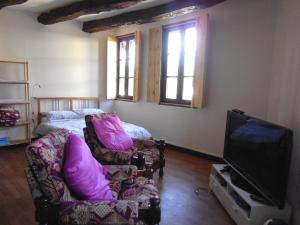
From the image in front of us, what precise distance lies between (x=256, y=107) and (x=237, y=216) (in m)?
1.80

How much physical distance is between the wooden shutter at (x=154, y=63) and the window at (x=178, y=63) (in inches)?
3.5

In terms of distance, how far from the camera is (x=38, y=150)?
4.77 feet

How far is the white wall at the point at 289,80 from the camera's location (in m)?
2.11

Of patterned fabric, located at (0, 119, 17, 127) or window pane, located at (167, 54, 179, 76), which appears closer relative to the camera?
patterned fabric, located at (0, 119, 17, 127)

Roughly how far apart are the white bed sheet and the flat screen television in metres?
1.44

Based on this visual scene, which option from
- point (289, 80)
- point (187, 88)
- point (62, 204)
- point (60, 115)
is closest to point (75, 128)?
point (60, 115)

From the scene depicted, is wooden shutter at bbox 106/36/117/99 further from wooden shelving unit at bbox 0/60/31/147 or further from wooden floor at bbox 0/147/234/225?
wooden floor at bbox 0/147/234/225

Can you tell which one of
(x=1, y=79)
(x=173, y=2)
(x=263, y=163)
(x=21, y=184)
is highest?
(x=173, y=2)

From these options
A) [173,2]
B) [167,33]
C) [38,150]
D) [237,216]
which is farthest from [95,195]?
[167,33]

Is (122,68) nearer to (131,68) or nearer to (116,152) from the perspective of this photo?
(131,68)

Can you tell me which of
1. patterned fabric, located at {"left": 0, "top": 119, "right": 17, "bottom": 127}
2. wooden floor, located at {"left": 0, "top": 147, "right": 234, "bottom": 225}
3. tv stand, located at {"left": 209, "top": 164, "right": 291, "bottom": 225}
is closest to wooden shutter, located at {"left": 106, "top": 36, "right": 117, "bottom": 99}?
patterned fabric, located at {"left": 0, "top": 119, "right": 17, "bottom": 127}

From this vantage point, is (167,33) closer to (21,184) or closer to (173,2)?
(173,2)

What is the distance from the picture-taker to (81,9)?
12.6ft

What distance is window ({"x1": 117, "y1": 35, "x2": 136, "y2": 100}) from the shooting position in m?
5.34
